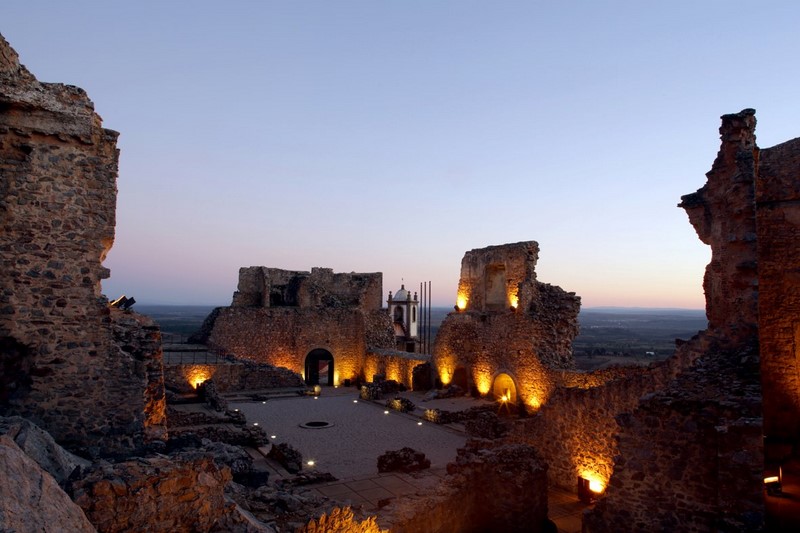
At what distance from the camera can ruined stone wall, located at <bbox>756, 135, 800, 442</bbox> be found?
1141 centimetres

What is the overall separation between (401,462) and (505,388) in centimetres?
912

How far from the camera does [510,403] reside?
61.7ft

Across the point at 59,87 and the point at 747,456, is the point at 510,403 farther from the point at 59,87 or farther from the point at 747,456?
the point at 59,87

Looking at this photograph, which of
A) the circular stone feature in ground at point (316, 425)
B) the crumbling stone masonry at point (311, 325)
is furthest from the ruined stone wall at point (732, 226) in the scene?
the crumbling stone masonry at point (311, 325)

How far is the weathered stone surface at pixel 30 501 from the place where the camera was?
3.04 m

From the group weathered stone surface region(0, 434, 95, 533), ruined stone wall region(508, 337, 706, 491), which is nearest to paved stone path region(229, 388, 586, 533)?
ruined stone wall region(508, 337, 706, 491)

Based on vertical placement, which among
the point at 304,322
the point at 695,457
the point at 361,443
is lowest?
the point at 361,443

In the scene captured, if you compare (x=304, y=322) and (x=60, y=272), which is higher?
(x=60, y=272)

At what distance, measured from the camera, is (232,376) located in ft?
77.0

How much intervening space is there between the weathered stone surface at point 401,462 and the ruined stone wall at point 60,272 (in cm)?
603

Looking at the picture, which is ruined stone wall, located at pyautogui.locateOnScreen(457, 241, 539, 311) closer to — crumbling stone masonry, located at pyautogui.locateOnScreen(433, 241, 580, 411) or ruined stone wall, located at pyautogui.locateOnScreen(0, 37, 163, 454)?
crumbling stone masonry, located at pyautogui.locateOnScreen(433, 241, 580, 411)

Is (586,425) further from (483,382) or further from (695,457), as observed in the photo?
(483,382)

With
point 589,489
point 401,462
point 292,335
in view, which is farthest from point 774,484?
point 292,335

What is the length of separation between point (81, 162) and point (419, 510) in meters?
6.82
